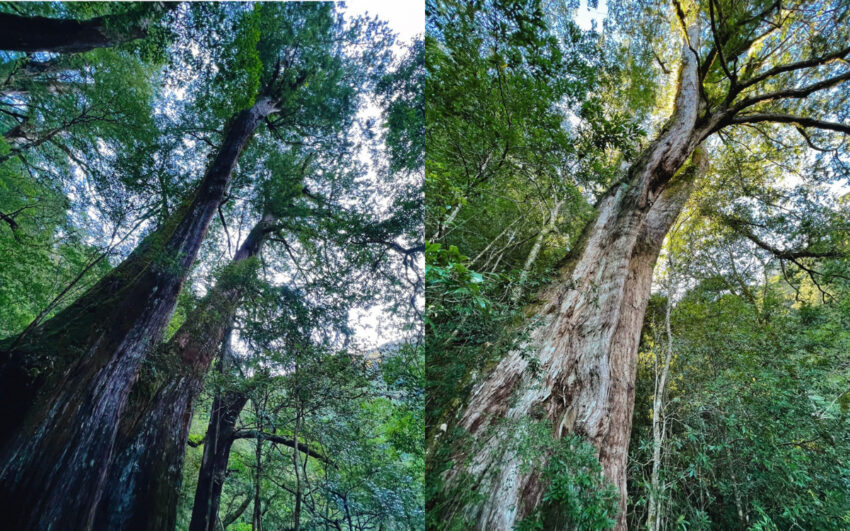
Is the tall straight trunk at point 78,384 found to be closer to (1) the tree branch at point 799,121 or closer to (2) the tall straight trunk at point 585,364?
(2) the tall straight trunk at point 585,364

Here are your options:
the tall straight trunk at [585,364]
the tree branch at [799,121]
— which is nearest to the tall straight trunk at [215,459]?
the tall straight trunk at [585,364]

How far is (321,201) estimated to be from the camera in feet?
10.4

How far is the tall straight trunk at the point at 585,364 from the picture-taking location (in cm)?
126

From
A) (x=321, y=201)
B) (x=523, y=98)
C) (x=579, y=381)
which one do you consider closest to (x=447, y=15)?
(x=523, y=98)

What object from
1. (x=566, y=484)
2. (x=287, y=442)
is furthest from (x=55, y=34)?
(x=566, y=484)

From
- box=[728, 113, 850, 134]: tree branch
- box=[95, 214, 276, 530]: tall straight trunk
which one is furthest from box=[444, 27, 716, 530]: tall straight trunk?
box=[95, 214, 276, 530]: tall straight trunk

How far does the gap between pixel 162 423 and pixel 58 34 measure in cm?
244

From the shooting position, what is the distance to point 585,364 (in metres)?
1.80

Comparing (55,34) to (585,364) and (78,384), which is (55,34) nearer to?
(78,384)

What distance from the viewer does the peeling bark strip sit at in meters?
1.92

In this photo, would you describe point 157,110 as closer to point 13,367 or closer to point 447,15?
point 13,367

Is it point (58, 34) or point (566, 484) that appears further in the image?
point (58, 34)

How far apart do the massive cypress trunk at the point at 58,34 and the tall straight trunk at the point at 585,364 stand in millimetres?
3179

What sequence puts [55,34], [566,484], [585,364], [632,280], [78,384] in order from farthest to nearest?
1. [632,280]
2. [55,34]
3. [585,364]
4. [78,384]
5. [566,484]
